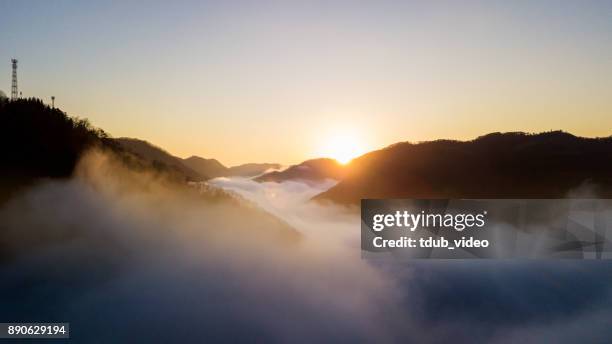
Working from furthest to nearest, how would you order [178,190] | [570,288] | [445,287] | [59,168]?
[570,288] → [445,287] → [178,190] → [59,168]

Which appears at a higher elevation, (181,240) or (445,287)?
(181,240)

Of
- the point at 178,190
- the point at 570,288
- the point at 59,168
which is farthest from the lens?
the point at 570,288

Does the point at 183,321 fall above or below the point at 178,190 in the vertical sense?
below

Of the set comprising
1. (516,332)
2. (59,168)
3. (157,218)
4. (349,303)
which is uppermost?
(59,168)

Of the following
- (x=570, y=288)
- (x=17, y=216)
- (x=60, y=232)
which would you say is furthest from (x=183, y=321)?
(x=570, y=288)

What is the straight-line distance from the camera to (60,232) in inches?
2126

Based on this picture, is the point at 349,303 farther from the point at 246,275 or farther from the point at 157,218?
the point at 157,218

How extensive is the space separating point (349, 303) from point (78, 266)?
33.1 m

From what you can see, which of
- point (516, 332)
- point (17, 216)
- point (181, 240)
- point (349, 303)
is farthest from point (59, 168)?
point (516, 332)

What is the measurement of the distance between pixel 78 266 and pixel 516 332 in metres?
57.8

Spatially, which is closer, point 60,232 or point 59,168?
point 60,232

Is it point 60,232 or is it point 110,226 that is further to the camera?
point 110,226

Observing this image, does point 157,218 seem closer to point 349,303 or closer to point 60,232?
point 60,232

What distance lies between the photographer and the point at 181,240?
66.4m
